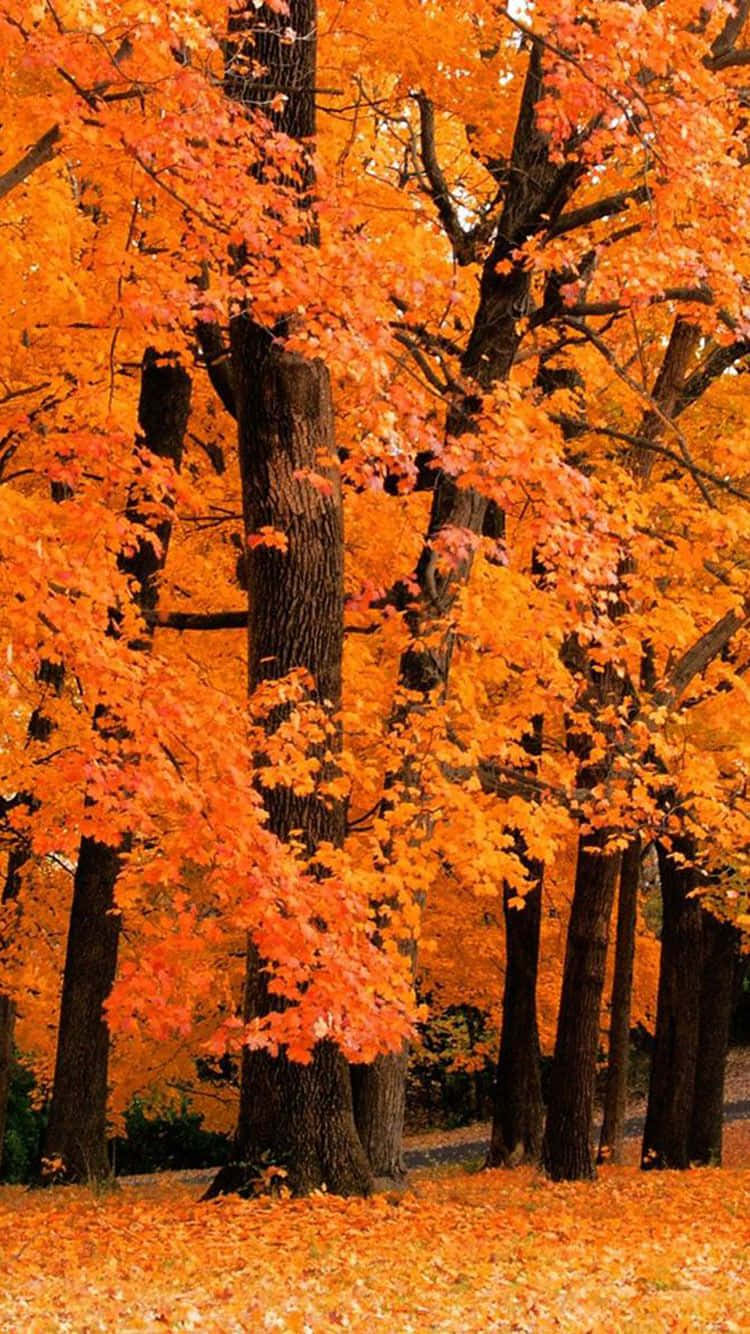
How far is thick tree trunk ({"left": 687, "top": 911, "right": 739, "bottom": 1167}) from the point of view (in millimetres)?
20969

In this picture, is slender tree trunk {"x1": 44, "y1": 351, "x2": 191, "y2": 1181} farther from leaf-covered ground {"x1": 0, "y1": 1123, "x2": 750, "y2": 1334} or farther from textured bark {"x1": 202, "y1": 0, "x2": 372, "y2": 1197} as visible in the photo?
textured bark {"x1": 202, "y1": 0, "x2": 372, "y2": 1197}

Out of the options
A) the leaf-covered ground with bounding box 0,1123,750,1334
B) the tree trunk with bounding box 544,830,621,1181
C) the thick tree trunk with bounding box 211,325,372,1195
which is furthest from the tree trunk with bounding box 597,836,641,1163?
the thick tree trunk with bounding box 211,325,372,1195

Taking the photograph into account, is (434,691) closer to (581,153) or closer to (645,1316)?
(581,153)

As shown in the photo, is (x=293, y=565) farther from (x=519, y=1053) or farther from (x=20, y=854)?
(x=20, y=854)

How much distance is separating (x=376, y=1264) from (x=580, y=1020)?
741cm

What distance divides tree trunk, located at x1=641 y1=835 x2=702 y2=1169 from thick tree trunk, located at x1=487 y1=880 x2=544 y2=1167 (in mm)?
1414

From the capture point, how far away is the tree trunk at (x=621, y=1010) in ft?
58.6

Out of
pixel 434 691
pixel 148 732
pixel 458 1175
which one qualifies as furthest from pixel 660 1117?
pixel 148 732

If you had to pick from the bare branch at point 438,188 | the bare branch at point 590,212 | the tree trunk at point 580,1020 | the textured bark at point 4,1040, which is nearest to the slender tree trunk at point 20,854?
the textured bark at point 4,1040

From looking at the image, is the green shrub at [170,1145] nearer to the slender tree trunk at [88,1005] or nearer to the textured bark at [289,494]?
the slender tree trunk at [88,1005]

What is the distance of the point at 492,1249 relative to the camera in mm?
8633

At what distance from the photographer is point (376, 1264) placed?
7887mm

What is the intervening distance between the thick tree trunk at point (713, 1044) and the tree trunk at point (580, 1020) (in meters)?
5.66

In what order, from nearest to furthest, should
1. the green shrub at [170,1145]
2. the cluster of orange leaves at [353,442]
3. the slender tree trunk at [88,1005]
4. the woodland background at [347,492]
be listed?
1. the cluster of orange leaves at [353,442]
2. the woodland background at [347,492]
3. the slender tree trunk at [88,1005]
4. the green shrub at [170,1145]
